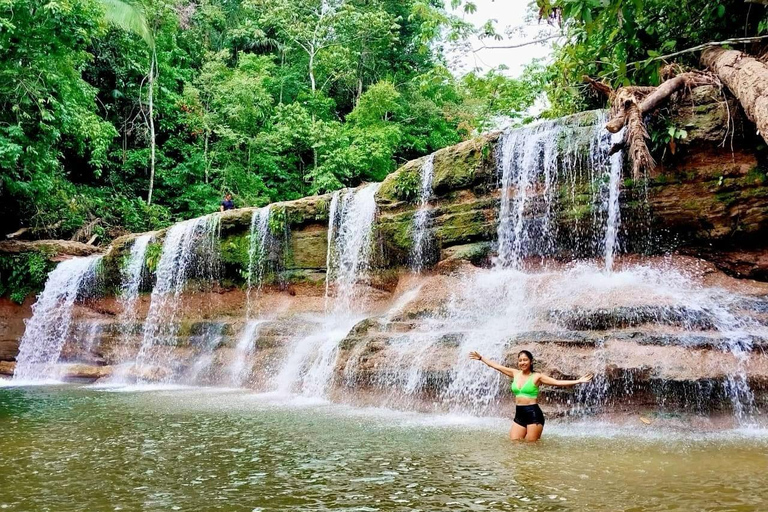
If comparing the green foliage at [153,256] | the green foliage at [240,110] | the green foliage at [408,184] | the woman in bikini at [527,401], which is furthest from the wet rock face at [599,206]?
the green foliage at [153,256]

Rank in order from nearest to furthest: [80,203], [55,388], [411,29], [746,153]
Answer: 1. [746,153]
2. [55,388]
3. [80,203]
4. [411,29]

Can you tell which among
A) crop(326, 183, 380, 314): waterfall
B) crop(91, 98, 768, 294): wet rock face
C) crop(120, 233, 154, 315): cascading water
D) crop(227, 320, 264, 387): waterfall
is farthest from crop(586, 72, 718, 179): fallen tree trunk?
crop(120, 233, 154, 315): cascading water

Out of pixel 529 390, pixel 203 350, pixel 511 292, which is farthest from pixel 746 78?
pixel 203 350

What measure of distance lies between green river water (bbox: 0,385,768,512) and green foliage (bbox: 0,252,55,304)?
11.3 m

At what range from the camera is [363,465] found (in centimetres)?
515

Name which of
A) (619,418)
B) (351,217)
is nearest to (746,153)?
(619,418)

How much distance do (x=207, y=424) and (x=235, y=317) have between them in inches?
390

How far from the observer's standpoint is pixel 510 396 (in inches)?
325

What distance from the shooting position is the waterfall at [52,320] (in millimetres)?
16844

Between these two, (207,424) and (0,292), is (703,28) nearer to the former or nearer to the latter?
(207,424)

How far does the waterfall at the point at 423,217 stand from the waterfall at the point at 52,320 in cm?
994

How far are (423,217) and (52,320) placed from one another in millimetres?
11195

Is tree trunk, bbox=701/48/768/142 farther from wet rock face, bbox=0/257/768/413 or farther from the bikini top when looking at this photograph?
the bikini top

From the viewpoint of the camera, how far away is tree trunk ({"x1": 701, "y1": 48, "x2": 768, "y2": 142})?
330 inches
